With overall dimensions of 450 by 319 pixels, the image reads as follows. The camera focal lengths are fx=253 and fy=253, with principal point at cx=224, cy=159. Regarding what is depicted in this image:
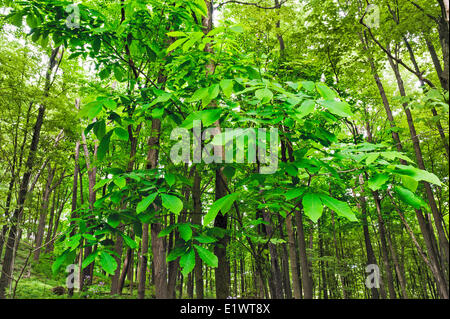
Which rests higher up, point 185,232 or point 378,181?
point 378,181

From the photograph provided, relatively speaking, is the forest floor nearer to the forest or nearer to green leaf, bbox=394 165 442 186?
the forest

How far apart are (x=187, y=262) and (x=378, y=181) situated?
0.97m

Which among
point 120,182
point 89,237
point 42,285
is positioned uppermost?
point 120,182

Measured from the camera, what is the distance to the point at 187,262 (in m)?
1.25

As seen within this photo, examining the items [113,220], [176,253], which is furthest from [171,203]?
[113,220]

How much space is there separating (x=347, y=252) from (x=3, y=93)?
2642 centimetres

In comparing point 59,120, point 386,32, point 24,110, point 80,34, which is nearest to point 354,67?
point 386,32

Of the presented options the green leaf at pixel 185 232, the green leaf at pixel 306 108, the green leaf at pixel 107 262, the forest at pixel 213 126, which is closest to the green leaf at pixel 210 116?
the forest at pixel 213 126

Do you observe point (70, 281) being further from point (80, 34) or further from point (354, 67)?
point (354, 67)

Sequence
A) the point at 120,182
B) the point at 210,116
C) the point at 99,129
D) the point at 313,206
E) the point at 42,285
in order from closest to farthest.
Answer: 1. the point at 313,206
2. the point at 210,116
3. the point at 120,182
4. the point at 99,129
5. the point at 42,285

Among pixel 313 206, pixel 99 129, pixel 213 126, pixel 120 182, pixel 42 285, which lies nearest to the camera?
pixel 313 206

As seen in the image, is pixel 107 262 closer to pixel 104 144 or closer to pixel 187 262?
pixel 187 262

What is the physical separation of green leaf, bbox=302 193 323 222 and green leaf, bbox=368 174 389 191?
0.80 ft

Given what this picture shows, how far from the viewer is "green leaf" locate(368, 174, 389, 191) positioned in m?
1.11
